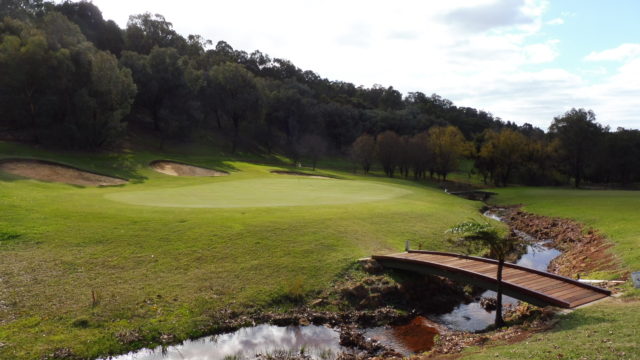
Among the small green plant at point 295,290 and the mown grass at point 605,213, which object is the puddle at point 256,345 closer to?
the small green plant at point 295,290

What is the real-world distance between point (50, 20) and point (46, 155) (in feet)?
79.0

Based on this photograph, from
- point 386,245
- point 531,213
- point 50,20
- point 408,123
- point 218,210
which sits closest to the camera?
point 386,245

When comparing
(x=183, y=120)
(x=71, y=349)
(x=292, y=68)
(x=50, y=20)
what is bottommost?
(x=71, y=349)

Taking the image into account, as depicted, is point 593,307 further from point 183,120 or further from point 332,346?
point 183,120

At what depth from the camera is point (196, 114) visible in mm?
87812

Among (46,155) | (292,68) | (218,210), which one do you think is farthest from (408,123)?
(218,210)

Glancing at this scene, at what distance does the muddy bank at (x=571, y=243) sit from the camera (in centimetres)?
2217

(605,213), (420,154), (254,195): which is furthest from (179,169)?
(605,213)

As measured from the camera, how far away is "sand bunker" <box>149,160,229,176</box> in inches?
2211

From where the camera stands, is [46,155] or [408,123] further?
[408,123]

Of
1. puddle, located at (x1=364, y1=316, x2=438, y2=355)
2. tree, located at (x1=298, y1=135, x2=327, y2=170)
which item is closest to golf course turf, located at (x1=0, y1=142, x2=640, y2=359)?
puddle, located at (x1=364, y1=316, x2=438, y2=355)

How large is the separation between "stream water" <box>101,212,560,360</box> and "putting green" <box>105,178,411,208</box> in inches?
608

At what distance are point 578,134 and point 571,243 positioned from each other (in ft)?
204

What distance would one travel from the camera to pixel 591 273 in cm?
2080
